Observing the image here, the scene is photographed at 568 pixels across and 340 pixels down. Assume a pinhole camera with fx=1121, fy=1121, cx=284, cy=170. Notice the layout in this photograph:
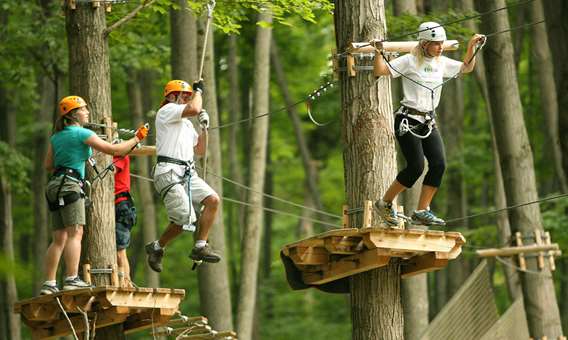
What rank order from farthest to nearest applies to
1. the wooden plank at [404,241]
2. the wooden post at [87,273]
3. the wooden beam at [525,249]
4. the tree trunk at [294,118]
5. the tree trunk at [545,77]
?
the tree trunk at [294,118] → the tree trunk at [545,77] → the wooden beam at [525,249] → the wooden post at [87,273] → the wooden plank at [404,241]

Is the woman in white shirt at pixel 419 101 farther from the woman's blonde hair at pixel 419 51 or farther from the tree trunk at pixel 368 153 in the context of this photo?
the tree trunk at pixel 368 153

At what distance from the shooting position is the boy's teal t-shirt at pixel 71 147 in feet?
27.6

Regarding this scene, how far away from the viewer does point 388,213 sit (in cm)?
785

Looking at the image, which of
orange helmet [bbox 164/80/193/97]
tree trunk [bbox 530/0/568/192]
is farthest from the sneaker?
tree trunk [bbox 530/0/568/192]

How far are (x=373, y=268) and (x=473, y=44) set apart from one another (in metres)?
1.74

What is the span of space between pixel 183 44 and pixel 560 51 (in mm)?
4623

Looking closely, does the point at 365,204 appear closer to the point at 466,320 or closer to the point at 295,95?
the point at 466,320

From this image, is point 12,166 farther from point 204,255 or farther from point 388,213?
point 388,213

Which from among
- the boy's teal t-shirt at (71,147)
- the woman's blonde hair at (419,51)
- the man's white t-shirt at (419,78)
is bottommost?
the boy's teal t-shirt at (71,147)

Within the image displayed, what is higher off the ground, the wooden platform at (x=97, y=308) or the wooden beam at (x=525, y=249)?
the wooden beam at (x=525, y=249)

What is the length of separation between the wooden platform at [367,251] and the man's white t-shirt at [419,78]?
92 cm

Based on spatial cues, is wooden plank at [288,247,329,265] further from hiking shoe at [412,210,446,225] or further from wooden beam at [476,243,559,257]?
wooden beam at [476,243,559,257]

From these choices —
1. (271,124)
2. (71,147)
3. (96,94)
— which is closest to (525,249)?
(96,94)

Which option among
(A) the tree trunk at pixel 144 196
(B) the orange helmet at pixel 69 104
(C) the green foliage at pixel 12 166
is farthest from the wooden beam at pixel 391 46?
(C) the green foliage at pixel 12 166
